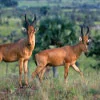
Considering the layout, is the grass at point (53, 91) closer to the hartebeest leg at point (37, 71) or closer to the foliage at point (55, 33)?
the hartebeest leg at point (37, 71)

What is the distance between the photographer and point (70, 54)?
16312mm

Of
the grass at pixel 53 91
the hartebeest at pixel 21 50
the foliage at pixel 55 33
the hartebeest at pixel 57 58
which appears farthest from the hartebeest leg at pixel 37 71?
the foliage at pixel 55 33

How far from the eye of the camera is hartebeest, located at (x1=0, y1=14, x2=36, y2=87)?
14121 mm

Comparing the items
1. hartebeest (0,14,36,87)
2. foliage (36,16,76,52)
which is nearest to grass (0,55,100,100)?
hartebeest (0,14,36,87)

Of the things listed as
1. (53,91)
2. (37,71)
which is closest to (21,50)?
(37,71)

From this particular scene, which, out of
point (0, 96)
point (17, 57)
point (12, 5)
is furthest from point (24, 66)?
point (12, 5)

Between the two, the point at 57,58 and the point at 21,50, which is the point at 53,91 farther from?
the point at 57,58

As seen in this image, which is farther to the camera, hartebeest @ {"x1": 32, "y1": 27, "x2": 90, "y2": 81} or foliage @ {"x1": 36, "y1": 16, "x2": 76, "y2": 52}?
foliage @ {"x1": 36, "y1": 16, "x2": 76, "y2": 52}

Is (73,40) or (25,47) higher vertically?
(25,47)

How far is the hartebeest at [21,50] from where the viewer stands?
14.1 meters

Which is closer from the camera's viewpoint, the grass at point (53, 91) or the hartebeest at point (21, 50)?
the grass at point (53, 91)

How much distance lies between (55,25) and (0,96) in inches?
1211

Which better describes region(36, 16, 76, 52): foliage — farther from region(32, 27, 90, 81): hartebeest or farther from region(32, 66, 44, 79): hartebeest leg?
region(32, 66, 44, 79): hartebeest leg

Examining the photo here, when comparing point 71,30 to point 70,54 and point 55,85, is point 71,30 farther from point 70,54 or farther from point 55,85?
point 55,85
